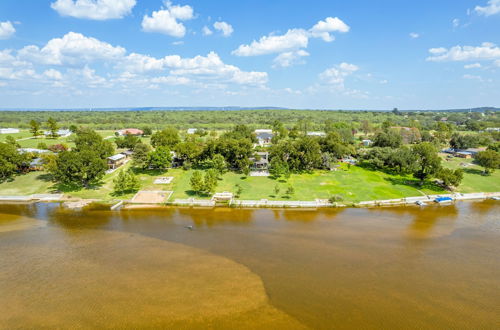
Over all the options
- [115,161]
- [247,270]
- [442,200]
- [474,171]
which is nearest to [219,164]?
[115,161]

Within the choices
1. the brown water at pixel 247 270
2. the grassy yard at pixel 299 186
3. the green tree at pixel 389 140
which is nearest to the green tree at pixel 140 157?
the grassy yard at pixel 299 186

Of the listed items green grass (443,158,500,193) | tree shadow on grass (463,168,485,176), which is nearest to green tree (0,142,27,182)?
green grass (443,158,500,193)

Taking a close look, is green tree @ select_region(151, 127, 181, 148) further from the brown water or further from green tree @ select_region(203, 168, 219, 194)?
the brown water

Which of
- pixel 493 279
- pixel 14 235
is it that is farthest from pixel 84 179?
pixel 493 279

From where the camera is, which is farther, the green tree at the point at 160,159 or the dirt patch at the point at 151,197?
the green tree at the point at 160,159

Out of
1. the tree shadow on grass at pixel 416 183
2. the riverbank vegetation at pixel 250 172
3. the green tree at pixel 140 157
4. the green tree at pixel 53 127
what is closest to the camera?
the riverbank vegetation at pixel 250 172

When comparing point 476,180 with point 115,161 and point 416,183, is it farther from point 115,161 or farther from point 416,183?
point 115,161

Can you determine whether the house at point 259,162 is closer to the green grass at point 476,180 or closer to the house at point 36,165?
the green grass at point 476,180
